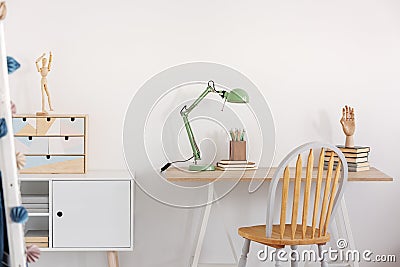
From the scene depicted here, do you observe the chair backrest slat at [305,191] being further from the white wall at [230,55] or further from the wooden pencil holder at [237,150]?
the white wall at [230,55]

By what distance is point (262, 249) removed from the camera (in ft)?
13.1

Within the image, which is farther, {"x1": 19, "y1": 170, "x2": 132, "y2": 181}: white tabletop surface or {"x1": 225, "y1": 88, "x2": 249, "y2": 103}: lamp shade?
{"x1": 225, "y1": 88, "x2": 249, "y2": 103}: lamp shade

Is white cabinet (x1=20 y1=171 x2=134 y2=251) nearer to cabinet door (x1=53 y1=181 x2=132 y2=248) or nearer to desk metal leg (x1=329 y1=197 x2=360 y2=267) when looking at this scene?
cabinet door (x1=53 y1=181 x2=132 y2=248)

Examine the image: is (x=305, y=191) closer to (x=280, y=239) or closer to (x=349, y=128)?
(x=280, y=239)

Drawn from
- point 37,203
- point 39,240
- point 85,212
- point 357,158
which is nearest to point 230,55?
point 357,158

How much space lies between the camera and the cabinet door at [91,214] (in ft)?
11.6

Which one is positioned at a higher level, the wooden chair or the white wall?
the white wall

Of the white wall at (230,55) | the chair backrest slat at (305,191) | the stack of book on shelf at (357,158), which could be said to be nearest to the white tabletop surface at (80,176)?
the white wall at (230,55)

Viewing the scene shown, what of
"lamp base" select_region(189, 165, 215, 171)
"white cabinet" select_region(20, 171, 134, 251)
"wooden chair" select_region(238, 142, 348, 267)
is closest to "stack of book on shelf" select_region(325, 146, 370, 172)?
"wooden chair" select_region(238, 142, 348, 267)

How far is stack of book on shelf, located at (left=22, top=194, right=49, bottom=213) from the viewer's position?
11.7 ft

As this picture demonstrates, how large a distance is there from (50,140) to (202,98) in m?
0.85

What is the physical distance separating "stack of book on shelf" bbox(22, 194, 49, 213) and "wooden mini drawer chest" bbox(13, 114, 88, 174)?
0.16 m

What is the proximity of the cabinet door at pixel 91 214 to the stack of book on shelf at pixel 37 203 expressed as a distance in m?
0.06

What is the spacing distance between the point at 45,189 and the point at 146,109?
71 cm
